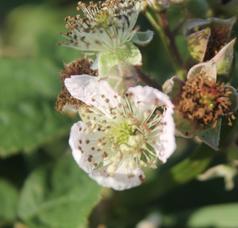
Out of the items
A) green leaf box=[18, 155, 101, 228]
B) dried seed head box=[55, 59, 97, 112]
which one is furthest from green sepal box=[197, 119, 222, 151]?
green leaf box=[18, 155, 101, 228]

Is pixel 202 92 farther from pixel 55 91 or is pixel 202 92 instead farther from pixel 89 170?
pixel 55 91

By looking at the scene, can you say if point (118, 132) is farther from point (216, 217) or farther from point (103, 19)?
point (216, 217)

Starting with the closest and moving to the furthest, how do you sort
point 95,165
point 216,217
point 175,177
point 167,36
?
point 95,165 → point 167,36 → point 175,177 → point 216,217

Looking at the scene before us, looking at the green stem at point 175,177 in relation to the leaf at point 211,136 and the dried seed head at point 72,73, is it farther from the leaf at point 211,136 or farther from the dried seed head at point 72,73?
the dried seed head at point 72,73

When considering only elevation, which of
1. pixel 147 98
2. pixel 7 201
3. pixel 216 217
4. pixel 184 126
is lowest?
pixel 216 217

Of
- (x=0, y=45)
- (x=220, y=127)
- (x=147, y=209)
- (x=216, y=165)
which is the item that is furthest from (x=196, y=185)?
(x=0, y=45)

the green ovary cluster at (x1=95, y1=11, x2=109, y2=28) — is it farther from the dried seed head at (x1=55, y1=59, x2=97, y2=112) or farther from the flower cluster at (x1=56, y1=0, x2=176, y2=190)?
the dried seed head at (x1=55, y1=59, x2=97, y2=112)

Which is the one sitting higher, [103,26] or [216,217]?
[103,26]

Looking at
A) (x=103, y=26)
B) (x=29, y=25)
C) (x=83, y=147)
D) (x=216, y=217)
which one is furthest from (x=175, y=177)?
(x=29, y=25)
